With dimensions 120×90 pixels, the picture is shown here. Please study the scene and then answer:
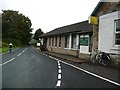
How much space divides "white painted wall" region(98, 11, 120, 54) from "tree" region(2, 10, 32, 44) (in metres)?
61.9

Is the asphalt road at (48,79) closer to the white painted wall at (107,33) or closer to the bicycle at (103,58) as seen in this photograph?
the bicycle at (103,58)

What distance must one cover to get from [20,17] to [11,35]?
11.8m

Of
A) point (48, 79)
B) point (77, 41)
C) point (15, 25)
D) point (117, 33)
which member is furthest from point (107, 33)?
point (15, 25)

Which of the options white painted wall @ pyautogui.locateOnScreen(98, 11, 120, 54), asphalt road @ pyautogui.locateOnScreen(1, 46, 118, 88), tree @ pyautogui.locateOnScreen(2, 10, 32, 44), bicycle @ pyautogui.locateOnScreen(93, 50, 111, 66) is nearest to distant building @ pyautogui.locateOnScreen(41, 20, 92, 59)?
white painted wall @ pyautogui.locateOnScreen(98, 11, 120, 54)

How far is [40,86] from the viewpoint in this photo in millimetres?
6742

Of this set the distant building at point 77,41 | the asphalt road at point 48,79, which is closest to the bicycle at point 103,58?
the asphalt road at point 48,79

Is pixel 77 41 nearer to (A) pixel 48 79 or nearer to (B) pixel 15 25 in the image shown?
(A) pixel 48 79

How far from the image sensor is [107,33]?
13.9 metres

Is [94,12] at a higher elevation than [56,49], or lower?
higher

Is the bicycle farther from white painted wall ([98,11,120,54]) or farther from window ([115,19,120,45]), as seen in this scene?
window ([115,19,120,45])

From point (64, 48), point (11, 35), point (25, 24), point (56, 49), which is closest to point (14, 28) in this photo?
point (11, 35)

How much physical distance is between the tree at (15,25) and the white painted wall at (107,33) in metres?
61.9

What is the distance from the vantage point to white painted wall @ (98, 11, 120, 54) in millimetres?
13172

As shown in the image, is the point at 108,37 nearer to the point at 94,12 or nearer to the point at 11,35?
the point at 94,12
